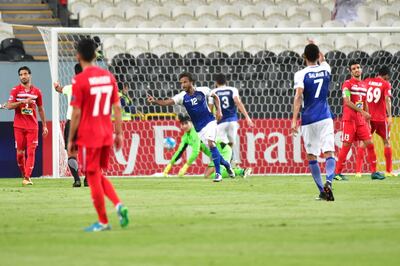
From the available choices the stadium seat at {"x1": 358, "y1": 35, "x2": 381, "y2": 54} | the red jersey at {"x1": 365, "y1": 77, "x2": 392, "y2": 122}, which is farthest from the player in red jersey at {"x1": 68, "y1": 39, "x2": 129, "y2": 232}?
the stadium seat at {"x1": 358, "y1": 35, "x2": 381, "y2": 54}

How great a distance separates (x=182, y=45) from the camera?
1057 inches

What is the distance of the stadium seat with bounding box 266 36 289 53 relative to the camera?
1069 inches

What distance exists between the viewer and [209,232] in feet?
34.8

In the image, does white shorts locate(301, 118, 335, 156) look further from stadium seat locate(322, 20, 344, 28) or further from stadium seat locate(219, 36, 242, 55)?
stadium seat locate(322, 20, 344, 28)

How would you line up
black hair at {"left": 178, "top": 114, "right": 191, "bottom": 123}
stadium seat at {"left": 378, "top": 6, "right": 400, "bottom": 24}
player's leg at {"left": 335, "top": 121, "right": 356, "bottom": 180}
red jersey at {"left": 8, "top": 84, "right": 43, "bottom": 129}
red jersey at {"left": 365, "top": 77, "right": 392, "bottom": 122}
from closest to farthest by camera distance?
1. red jersey at {"left": 8, "top": 84, "right": 43, "bottom": 129}
2. player's leg at {"left": 335, "top": 121, "right": 356, "bottom": 180}
3. red jersey at {"left": 365, "top": 77, "right": 392, "bottom": 122}
4. black hair at {"left": 178, "top": 114, "right": 191, "bottom": 123}
5. stadium seat at {"left": 378, "top": 6, "right": 400, "bottom": 24}

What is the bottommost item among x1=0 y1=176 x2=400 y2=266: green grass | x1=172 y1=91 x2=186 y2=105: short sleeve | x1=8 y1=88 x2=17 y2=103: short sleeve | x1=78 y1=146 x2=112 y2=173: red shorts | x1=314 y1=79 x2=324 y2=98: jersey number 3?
x1=0 y1=176 x2=400 y2=266: green grass

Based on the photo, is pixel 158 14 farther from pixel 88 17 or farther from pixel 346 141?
pixel 346 141

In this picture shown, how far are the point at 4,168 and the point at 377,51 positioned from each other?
907cm

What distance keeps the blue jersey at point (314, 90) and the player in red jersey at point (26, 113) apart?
20.9 ft

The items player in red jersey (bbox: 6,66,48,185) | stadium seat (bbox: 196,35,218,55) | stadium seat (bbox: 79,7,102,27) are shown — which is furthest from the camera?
stadium seat (bbox: 79,7,102,27)

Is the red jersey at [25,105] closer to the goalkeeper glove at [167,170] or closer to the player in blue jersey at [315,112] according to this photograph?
the goalkeeper glove at [167,170]

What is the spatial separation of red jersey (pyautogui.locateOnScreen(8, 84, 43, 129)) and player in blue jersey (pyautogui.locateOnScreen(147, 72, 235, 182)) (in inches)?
87.5

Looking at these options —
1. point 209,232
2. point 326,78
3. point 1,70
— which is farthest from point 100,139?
point 1,70

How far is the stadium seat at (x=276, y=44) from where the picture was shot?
27141mm
